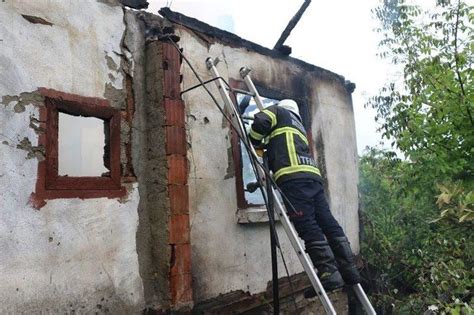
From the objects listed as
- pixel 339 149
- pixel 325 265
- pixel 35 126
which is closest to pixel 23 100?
pixel 35 126

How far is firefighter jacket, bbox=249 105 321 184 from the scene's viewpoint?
3254 millimetres

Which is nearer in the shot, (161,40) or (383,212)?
(161,40)

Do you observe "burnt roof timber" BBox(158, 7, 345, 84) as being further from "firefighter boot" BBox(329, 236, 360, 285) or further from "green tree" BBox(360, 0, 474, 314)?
"firefighter boot" BBox(329, 236, 360, 285)

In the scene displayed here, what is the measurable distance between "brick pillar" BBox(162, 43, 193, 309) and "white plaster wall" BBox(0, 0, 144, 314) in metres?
0.31

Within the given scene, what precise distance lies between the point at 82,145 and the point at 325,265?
8.14 feet

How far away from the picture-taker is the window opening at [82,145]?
3.20 m

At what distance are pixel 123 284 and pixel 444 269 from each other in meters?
3.70

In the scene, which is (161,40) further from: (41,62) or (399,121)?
(399,121)

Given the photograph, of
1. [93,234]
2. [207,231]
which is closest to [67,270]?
[93,234]

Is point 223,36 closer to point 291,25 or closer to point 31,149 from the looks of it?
point 291,25

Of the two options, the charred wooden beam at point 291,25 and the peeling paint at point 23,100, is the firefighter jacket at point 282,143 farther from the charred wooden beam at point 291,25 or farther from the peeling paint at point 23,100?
Answer: the charred wooden beam at point 291,25

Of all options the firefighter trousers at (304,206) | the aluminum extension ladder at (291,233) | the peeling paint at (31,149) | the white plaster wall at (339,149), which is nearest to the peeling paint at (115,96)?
the peeling paint at (31,149)

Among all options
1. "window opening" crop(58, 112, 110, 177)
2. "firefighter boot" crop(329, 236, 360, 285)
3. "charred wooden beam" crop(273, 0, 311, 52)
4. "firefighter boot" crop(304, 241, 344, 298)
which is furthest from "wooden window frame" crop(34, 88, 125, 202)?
"charred wooden beam" crop(273, 0, 311, 52)

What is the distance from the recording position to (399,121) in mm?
5188
